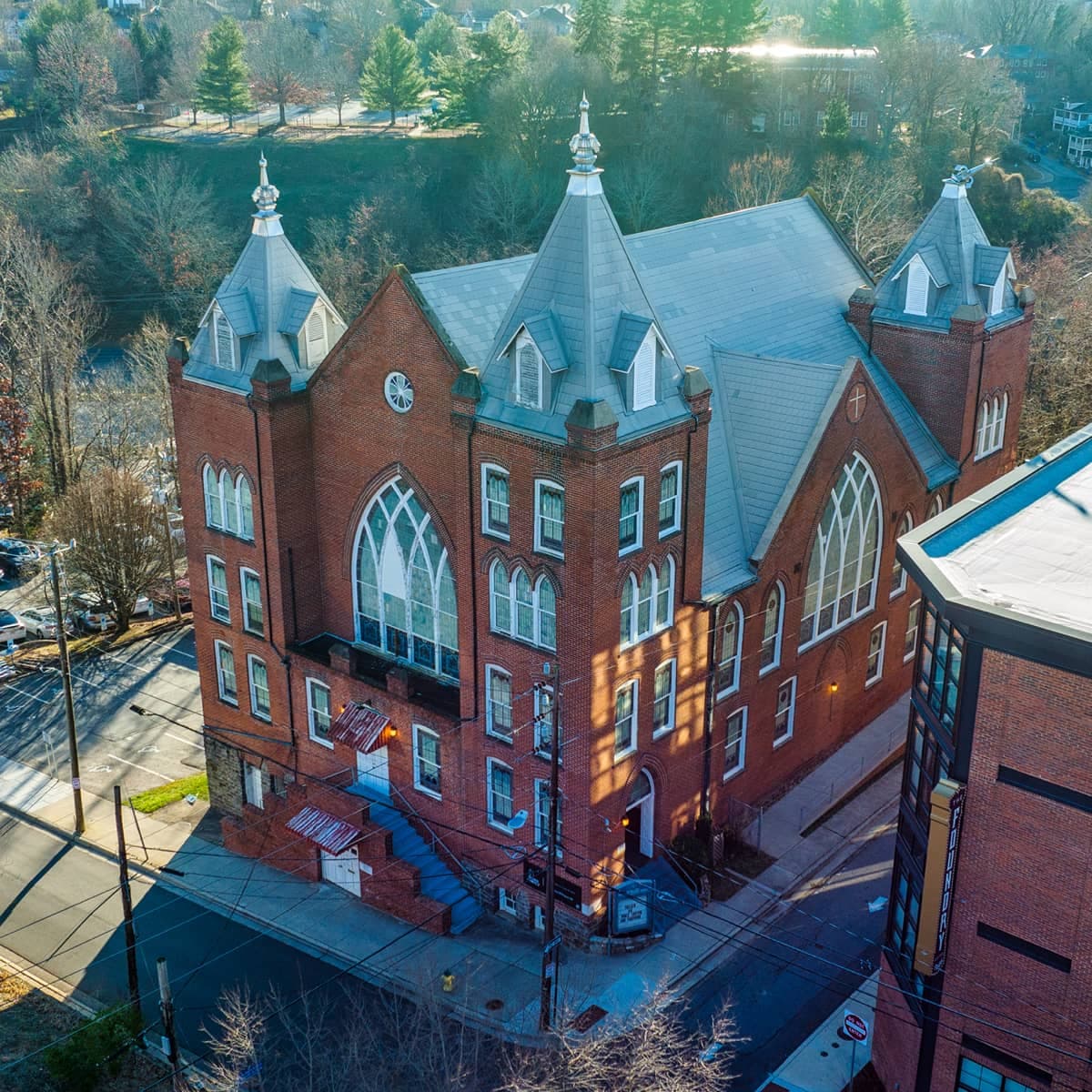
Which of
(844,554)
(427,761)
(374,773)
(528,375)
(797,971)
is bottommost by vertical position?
(797,971)

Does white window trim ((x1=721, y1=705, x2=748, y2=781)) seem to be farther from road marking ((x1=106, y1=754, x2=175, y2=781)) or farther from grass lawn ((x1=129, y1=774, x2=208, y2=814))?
road marking ((x1=106, y1=754, x2=175, y2=781))

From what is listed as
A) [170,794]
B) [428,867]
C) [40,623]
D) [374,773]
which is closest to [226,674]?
[170,794]

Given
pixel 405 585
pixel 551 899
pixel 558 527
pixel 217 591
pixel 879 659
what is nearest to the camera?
pixel 551 899

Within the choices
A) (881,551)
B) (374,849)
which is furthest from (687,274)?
(374,849)

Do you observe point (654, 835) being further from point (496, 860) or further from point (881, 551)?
point (881, 551)

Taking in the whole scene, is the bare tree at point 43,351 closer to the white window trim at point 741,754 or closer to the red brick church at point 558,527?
the red brick church at point 558,527

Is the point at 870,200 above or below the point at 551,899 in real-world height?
above

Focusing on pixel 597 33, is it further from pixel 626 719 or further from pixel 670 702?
pixel 626 719

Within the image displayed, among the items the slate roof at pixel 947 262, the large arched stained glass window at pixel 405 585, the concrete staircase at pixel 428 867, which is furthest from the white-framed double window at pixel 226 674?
the slate roof at pixel 947 262
